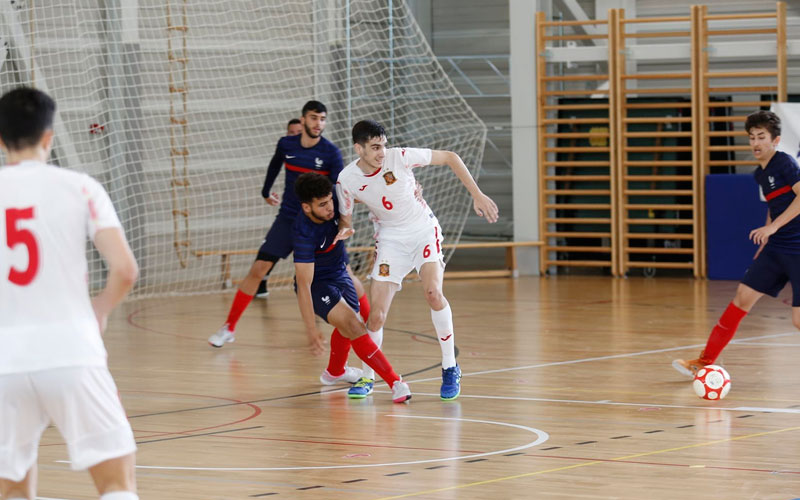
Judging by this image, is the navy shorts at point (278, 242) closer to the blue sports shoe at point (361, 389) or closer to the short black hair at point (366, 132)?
the blue sports shoe at point (361, 389)

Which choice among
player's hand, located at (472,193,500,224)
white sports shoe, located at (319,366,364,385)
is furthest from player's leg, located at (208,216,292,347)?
player's hand, located at (472,193,500,224)

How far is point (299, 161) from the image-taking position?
8125 mm

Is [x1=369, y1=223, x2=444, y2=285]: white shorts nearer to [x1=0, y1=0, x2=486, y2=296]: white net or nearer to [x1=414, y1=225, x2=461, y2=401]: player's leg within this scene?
[x1=414, y1=225, x2=461, y2=401]: player's leg

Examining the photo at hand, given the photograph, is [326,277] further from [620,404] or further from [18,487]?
[18,487]

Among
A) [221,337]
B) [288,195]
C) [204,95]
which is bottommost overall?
[221,337]

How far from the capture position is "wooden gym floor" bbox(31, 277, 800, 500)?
14.1 feet

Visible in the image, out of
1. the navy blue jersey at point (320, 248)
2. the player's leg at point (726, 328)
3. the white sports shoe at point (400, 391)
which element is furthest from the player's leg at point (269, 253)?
the player's leg at point (726, 328)

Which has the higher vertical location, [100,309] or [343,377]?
[100,309]

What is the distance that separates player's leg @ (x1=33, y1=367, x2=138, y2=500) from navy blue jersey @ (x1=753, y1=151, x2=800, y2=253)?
4367 millimetres

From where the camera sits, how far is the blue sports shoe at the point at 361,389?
618 cm

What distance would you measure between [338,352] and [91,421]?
3.81m

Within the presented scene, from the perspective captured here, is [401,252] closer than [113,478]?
No

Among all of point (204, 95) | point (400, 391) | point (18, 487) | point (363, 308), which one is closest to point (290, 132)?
point (204, 95)

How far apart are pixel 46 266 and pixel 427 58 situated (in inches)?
456
